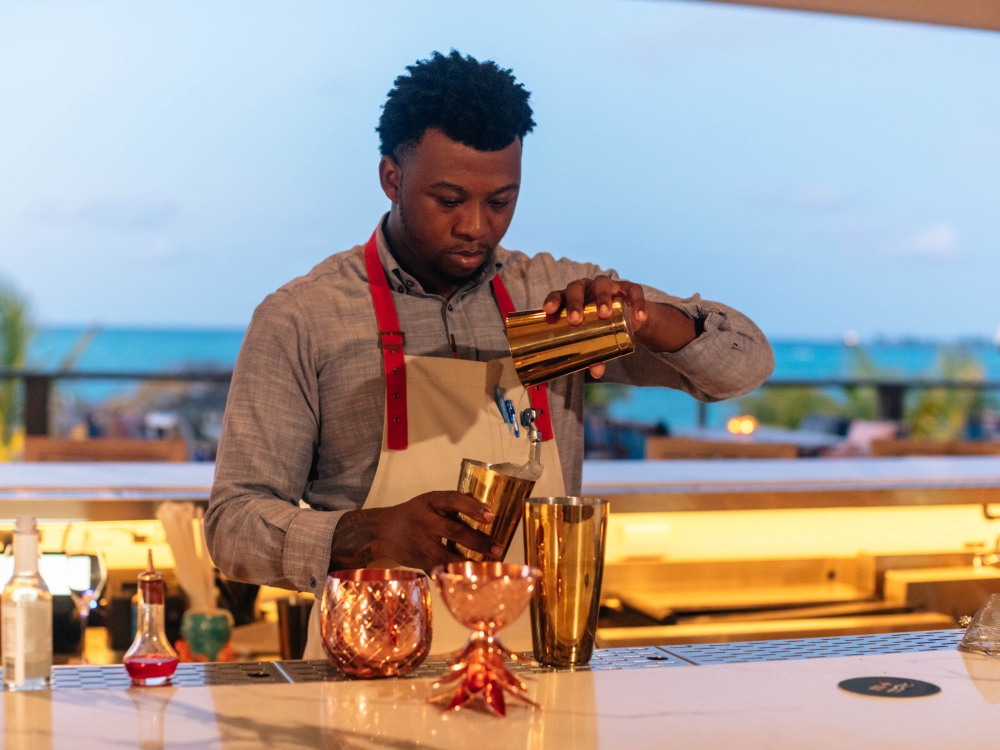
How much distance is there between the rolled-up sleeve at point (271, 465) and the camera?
130 centimetres

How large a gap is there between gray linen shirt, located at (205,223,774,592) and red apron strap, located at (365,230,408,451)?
19 mm

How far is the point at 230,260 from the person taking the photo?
23141 mm

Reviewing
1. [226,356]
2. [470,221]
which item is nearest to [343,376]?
[470,221]

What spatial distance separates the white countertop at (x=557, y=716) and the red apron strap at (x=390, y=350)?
0.52 m

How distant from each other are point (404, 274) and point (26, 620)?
2.56ft

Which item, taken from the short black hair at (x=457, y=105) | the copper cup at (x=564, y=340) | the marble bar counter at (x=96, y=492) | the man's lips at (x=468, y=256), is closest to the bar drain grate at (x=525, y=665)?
the copper cup at (x=564, y=340)

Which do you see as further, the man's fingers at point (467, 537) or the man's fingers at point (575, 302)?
the man's fingers at point (575, 302)

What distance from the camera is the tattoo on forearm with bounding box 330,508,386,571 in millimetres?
1259

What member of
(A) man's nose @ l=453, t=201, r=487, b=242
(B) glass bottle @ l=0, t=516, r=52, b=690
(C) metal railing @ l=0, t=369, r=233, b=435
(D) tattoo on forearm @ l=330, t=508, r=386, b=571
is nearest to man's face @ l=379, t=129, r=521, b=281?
(A) man's nose @ l=453, t=201, r=487, b=242

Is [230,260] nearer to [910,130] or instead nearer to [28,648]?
[910,130]

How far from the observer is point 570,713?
3.12 ft

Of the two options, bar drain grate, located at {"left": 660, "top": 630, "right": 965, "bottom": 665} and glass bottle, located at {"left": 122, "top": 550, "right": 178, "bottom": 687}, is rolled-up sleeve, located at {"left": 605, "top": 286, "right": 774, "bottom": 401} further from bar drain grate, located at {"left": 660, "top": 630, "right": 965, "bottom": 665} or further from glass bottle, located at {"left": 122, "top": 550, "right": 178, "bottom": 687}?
glass bottle, located at {"left": 122, "top": 550, "right": 178, "bottom": 687}

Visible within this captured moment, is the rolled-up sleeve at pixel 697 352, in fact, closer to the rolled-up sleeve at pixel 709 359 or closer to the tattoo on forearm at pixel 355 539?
the rolled-up sleeve at pixel 709 359

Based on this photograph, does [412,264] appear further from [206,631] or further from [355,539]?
[206,631]
